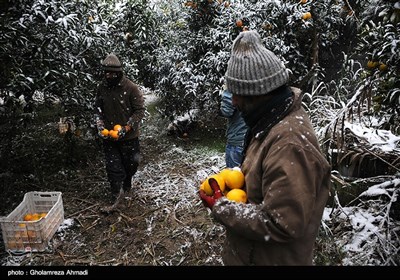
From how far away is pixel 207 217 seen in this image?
165 inches

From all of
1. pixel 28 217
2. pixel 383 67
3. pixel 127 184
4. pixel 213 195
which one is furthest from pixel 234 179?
pixel 127 184

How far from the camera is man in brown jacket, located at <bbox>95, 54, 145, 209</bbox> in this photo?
4.13 m

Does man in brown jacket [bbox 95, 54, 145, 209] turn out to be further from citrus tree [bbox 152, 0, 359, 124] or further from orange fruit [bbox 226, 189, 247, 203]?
orange fruit [bbox 226, 189, 247, 203]

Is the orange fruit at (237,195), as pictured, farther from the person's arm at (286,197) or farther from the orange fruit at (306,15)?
the orange fruit at (306,15)

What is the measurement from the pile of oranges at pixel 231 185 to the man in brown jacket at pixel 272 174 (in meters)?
0.05

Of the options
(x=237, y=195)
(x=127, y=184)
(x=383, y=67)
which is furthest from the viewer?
(x=127, y=184)

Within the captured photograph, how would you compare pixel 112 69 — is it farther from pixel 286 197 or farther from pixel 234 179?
pixel 286 197

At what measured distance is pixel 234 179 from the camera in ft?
5.67

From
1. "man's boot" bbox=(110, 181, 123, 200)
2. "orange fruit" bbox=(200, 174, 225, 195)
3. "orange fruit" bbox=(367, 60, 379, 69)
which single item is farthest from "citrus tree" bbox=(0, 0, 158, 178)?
"orange fruit" bbox=(367, 60, 379, 69)

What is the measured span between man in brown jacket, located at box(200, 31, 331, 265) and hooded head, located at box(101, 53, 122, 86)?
2679mm

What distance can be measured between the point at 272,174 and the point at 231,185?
408 millimetres

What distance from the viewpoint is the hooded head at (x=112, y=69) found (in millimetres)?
3984
